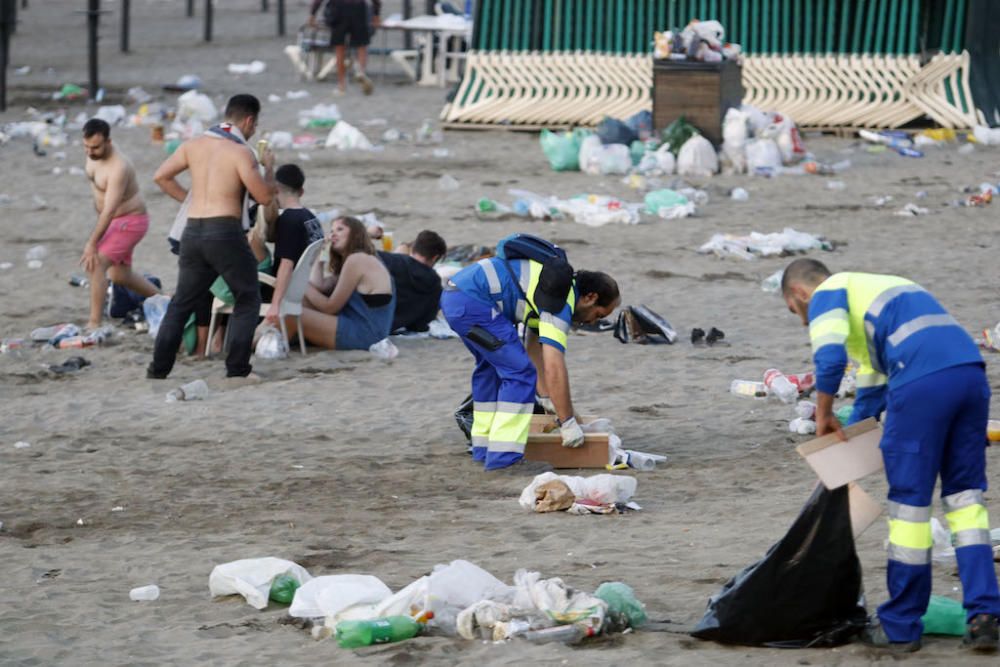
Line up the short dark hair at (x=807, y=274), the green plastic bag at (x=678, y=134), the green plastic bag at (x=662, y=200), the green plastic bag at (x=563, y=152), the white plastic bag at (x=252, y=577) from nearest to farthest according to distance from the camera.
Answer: the short dark hair at (x=807, y=274) → the white plastic bag at (x=252, y=577) → the green plastic bag at (x=662, y=200) → the green plastic bag at (x=678, y=134) → the green plastic bag at (x=563, y=152)

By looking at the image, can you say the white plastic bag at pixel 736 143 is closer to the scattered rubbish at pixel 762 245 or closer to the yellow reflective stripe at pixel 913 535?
the scattered rubbish at pixel 762 245

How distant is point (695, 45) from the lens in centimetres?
1692

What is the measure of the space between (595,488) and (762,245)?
6535mm

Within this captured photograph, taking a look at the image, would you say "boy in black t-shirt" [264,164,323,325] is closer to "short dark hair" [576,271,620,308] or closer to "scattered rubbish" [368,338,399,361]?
"scattered rubbish" [368,338,399,361]

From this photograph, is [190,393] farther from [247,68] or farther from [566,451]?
[247,68]

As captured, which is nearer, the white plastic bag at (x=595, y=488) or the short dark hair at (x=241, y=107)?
the white plastic bag at (x=595, y=488)

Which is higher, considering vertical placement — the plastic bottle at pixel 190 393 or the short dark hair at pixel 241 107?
the short dark hair at pixel 241 107

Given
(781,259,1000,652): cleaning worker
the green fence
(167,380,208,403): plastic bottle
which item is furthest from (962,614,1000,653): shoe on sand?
the green fence

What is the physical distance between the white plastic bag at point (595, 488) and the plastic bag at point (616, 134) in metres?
10.9

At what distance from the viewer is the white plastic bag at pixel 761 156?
1638cm

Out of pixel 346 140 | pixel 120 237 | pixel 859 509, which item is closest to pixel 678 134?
pixel 346 140

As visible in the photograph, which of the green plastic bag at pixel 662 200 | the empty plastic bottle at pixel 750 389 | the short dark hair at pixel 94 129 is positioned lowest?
the green plastic bag at pixel 662 200

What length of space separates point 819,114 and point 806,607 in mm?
15275

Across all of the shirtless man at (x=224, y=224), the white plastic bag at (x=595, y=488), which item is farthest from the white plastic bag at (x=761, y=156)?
the white plastic bag at (x=595, y=488)
